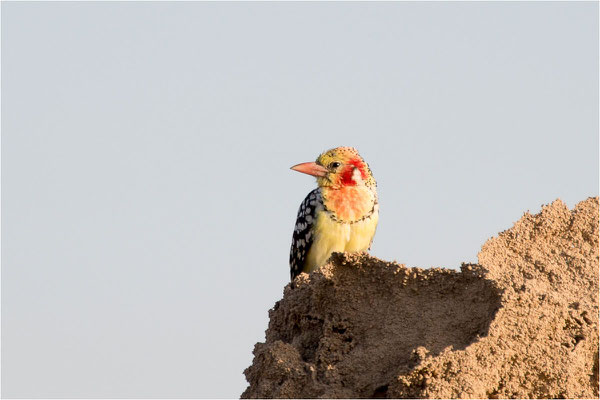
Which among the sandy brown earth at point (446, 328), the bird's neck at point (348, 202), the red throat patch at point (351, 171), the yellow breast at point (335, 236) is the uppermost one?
the red throat patch at point (351, 171)

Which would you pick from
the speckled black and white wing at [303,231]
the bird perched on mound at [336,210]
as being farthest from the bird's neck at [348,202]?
the speckled black and white wing at [303,231]

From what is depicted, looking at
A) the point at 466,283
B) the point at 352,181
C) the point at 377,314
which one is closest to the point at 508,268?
the point at 466,283

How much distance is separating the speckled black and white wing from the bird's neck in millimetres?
129

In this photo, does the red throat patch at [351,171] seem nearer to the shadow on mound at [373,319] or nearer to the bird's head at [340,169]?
the bird's head at [340,169]

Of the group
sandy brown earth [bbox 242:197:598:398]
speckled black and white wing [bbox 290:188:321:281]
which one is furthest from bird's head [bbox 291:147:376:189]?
sandy brown earth [bbox 242:197:598:398]

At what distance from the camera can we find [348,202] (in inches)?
368

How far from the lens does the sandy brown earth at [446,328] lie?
5.59 m

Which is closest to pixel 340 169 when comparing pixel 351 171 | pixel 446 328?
pixel 351 171

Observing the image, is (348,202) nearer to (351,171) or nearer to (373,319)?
(351,171)

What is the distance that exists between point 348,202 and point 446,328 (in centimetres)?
351

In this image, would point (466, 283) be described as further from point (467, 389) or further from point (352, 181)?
point (352, 181)

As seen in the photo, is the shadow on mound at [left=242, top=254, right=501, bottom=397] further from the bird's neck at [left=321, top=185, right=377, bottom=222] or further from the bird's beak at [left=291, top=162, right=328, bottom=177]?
the bird's beak at [left=291, top=162, right=328, bottom=177]

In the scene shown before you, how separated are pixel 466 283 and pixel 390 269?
46 centimetres

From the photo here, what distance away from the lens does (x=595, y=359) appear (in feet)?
19.5
